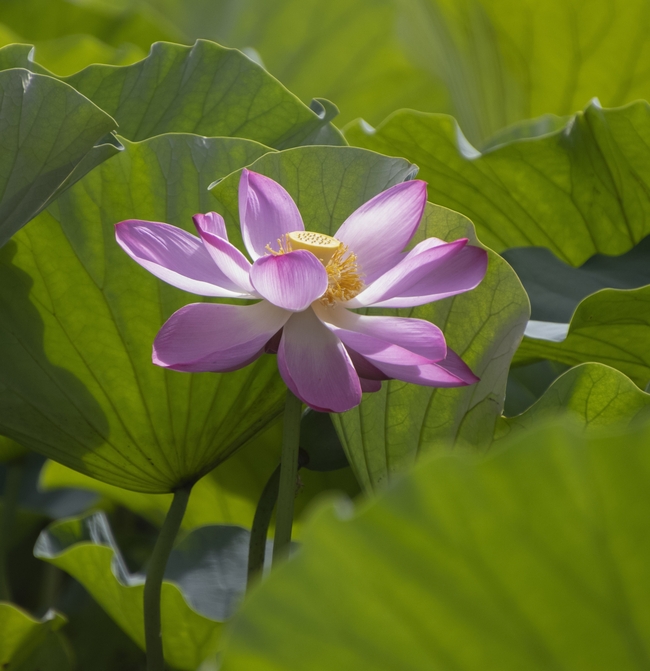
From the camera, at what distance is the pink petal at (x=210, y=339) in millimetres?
341

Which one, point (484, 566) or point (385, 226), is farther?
point (385, 226)

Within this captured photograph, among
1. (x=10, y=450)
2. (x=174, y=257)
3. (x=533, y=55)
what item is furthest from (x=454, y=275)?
(x=533, y=55)

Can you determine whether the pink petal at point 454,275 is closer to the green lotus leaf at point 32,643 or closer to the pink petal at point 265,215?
the pink petal at point 265,215

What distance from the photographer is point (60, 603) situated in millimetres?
770

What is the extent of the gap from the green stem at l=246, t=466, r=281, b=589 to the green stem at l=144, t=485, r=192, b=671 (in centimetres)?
4

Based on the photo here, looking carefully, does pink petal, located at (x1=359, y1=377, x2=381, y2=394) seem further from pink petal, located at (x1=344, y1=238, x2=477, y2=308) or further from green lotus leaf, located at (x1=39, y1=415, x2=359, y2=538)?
green lotus leaf, located at (x1=39, y1=415, x2=359, y2=538)

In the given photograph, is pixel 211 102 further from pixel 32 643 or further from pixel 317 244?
pixel 32 643

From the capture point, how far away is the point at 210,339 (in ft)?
1.14

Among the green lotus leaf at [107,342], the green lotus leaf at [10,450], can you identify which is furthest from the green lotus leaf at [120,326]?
the green lotus leaf at [10,450]

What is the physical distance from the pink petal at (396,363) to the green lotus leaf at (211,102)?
0.93ft

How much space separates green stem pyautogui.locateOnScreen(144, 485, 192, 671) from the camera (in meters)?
0.45

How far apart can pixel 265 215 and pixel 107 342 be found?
0.43ft

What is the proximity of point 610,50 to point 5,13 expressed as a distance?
0.87 metres

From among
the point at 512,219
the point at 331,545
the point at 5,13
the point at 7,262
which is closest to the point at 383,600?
the point at 331,545
